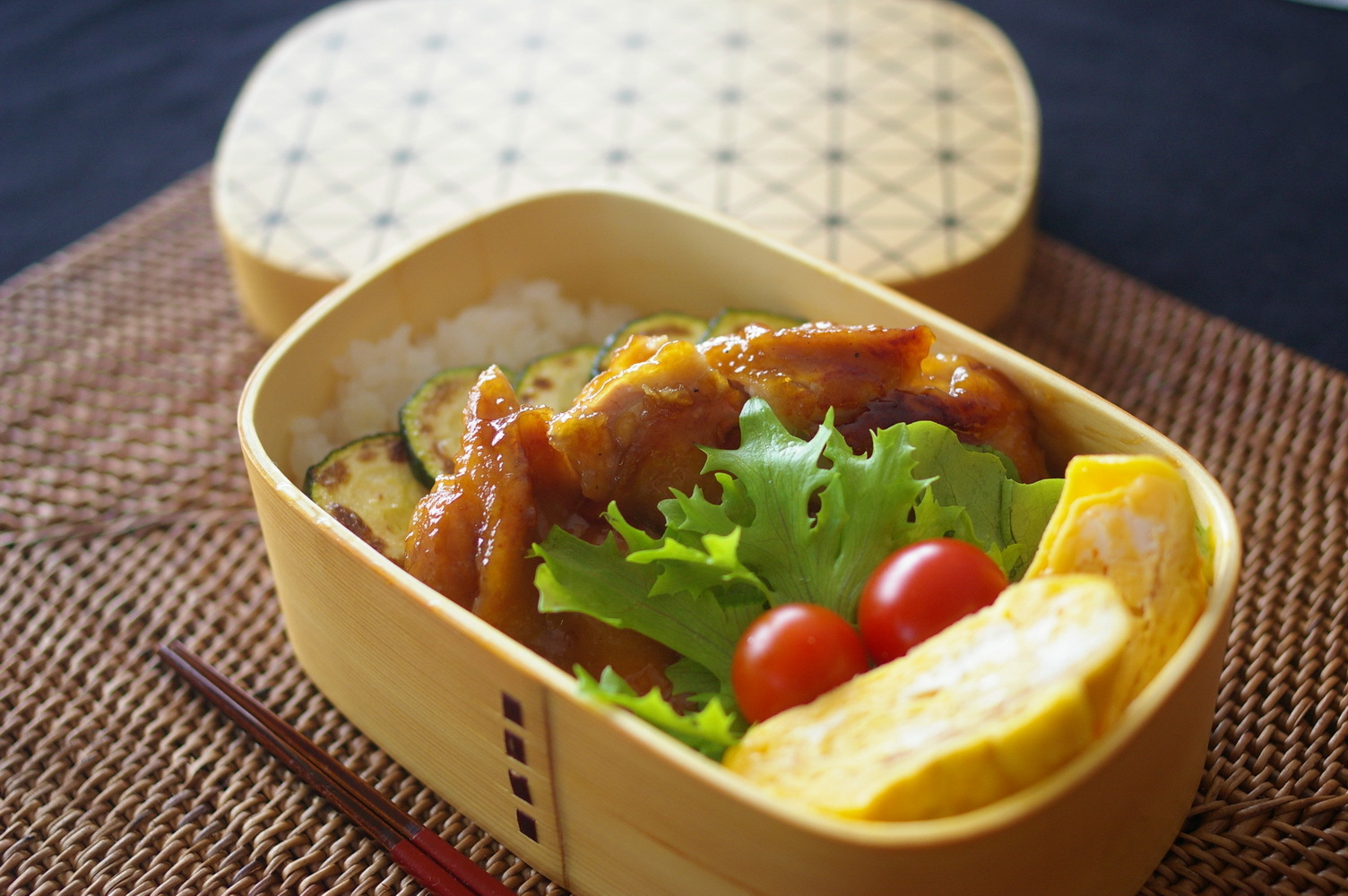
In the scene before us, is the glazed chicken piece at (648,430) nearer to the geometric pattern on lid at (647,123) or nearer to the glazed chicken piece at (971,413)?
the glazed chicken piece at (971,413)

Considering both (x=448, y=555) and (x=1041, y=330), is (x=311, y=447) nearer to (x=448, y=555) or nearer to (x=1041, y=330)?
(x=448, y=555)

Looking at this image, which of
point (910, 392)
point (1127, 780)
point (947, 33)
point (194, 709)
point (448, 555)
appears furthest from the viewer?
point (947, 33)

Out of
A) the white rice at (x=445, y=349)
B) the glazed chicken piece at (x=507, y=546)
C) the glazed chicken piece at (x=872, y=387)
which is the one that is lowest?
the white rice at (x=445, y=349)

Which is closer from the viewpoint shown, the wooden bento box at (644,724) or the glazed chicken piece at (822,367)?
the wooden bento box at (644,724)

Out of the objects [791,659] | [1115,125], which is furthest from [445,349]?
[1115,125]

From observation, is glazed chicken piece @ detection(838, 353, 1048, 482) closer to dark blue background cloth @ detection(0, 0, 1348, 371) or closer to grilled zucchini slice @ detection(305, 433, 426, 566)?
grilled zucchini slice @ detection(305, 433, 426, 566)

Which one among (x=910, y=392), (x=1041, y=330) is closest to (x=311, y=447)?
(x=910, y=392)

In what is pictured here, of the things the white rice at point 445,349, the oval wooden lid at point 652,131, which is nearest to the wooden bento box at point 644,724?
the white rice at point 445,349
